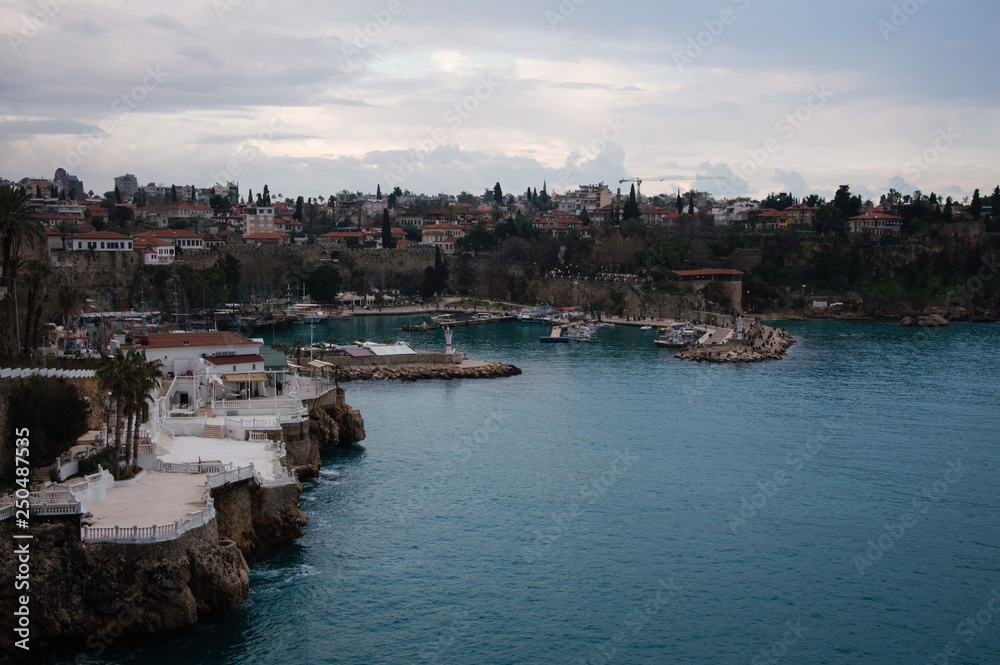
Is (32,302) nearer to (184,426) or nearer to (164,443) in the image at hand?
(184,426)

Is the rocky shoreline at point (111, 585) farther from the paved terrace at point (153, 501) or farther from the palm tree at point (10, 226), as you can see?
the palm tree at point (10, 226)

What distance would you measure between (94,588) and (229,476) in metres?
5.62

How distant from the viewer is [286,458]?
31.3 m

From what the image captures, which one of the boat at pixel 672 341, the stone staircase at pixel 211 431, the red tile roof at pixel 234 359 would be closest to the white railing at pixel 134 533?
the stone staircase at pixel 211 431

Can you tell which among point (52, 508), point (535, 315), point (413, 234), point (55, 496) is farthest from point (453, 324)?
point (52, 508)

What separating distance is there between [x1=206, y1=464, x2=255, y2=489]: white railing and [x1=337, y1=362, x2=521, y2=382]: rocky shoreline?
33635 millimetres

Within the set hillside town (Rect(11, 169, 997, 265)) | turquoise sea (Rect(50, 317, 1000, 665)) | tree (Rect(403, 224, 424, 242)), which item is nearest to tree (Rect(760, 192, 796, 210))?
hillside town (Rect(11, 169, 997, 265))

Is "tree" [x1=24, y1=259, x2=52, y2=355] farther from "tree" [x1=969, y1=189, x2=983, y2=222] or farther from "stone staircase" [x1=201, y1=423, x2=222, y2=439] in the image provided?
"tree" [x1=969, y1=189, x2=983, y2=222]

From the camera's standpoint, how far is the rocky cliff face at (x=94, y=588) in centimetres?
1950

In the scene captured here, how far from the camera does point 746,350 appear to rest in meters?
74.1

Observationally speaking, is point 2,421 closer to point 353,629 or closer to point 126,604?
point 126,604

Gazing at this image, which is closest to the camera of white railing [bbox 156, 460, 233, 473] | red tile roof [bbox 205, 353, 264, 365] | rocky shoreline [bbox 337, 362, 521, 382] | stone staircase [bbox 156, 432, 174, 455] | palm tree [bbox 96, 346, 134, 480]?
palm tree [bbox 96, 346, 134, 480]

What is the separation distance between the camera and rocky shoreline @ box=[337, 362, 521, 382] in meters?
60.5

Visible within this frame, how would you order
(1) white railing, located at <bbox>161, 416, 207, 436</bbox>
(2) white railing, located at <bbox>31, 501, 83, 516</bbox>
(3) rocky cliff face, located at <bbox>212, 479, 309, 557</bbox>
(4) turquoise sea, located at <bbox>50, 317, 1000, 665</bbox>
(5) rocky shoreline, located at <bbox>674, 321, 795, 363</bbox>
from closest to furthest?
(2) white railing, located at <bbox>31, 501, 83, 516</bbox>
(4) turquoise sea, located at <bbox>50, 317, 1000, 665</bbox>
(3) rocky cliff face, located at <bbox>212, 479, 309, 557</bbox>
(1) white railing, located at <bbox>161, 416, 207, 436</bbox>
(5) rocky shoreline, located at <bbox>674, 321, 795, 363</bbox>
